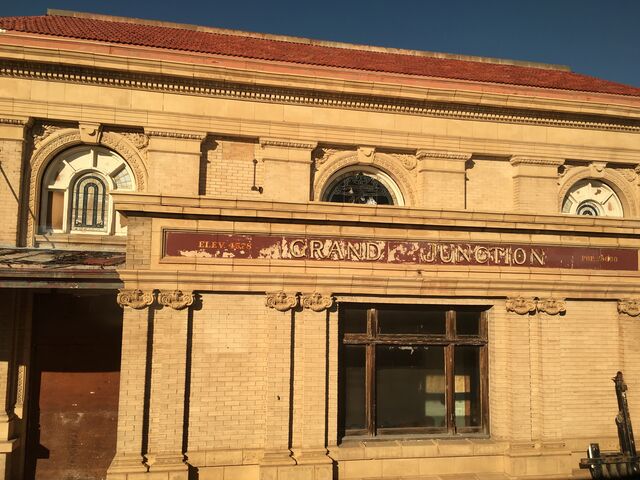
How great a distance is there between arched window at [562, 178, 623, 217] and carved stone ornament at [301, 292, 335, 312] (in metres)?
9.46

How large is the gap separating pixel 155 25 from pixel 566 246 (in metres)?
17.4

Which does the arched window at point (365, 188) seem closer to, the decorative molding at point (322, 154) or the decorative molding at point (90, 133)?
the decorative molding at point (322, 154)

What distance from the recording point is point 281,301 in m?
9.31

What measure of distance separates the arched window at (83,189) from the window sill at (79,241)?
8.9 inches

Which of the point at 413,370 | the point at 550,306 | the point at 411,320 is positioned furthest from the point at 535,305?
the point at 413,370

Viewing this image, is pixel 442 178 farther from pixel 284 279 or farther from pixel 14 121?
pixel 14 121

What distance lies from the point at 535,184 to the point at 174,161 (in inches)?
400

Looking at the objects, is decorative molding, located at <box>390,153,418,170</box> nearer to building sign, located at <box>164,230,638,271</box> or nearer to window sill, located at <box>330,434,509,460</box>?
building sign, located at <box>164,230,638,271</box>

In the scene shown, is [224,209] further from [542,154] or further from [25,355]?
[542,154]

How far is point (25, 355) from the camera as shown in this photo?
37.1 feet

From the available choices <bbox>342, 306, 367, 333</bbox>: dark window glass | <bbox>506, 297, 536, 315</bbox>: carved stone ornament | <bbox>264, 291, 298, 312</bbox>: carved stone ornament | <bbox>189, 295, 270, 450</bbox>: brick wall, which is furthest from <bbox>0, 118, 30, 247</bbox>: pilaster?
<bbox>506, 297, 536, 315</bbox>: carved stone ornament

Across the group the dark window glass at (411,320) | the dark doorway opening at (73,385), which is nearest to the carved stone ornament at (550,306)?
the dark window glass at (411,320)

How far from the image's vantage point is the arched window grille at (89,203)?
12812mm

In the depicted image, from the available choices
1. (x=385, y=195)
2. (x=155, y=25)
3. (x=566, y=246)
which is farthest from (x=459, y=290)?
(x=155, y=25)
